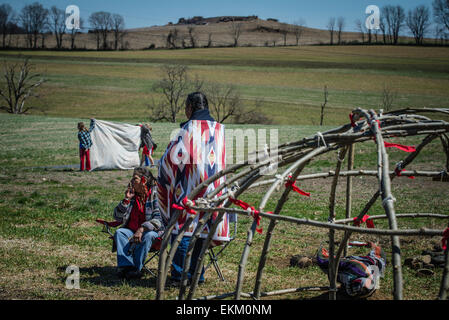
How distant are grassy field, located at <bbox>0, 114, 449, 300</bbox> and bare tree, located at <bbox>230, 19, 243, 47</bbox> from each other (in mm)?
98537

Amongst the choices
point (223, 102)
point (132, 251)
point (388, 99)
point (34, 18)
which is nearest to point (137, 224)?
point (132, 251)

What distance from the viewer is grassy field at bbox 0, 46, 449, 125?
54.2 meters

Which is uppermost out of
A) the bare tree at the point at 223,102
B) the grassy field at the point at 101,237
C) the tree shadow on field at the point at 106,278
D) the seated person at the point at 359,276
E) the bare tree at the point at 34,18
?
the bare tree at the point at 34,18

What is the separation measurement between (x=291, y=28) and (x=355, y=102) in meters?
79.9

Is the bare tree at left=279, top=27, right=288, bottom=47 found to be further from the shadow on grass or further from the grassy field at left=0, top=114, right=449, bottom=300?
the shadow on grass

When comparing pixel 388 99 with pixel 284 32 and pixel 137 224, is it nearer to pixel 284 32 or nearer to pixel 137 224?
pixel 137 224

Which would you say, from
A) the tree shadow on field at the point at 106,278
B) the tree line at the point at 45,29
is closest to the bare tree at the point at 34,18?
the tree line at the point at 45,29

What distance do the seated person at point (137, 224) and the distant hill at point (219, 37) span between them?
301ft

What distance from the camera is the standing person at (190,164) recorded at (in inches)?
200

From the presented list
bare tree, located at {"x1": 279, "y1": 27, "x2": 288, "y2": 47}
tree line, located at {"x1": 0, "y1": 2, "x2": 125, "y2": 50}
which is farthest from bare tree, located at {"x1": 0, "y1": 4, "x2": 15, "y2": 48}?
bare tree, located at {"x1": 279, "y1": 27, "x2": 288, "y2": 47}

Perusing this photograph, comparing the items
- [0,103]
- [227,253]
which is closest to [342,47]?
[0,103]

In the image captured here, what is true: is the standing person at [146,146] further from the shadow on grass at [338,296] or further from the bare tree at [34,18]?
the bare tree at [34,18]

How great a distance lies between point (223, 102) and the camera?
56531 millimetres
